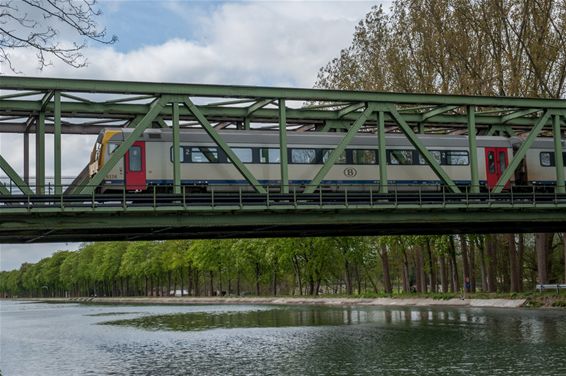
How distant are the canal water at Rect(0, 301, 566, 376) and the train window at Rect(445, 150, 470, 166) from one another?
9.73 metres

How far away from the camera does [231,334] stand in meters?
47.4

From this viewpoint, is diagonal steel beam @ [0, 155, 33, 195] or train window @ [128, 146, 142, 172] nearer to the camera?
diagonal steel beam @ [0, 155, 33, 195]

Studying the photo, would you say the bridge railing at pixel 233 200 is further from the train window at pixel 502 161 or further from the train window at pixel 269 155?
the train window at pixel 502 161

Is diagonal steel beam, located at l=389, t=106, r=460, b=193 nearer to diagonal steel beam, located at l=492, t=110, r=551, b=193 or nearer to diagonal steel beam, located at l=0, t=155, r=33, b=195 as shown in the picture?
diagonal steel beam, located at l=492, t=110, r=551, b=193

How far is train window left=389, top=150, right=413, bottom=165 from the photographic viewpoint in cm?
4381

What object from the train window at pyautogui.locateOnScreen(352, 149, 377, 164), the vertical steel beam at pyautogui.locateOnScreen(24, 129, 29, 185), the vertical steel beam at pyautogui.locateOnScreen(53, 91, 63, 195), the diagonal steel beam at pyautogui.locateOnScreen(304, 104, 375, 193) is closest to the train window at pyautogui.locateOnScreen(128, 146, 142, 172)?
the vertical steel beam at pyautogui.locateOnScreen(24, 129, 29, 185)

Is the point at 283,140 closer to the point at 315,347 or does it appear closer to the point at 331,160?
the point at 331,160

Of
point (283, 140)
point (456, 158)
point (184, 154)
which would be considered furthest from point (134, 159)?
point (456, 158)

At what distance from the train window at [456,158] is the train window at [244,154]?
12.4 metres

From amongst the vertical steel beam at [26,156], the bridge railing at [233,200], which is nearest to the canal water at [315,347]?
the bridge railing at [233,200]

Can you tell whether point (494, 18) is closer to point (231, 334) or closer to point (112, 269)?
point (231, 334)

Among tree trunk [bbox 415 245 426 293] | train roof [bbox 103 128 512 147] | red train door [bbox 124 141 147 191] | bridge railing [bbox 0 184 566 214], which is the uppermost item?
train roof [bbox 103 128 512 147]

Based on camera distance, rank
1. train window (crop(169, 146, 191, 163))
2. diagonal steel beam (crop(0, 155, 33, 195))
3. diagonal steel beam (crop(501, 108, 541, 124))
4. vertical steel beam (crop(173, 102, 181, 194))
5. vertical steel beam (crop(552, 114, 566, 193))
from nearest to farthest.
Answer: diagonal steel beam (crop(0, 155, 33, 195)), vertical steel beam (crop(173, 102, 181, 194)), train window (crop(169, 146, 191, 163)), vertical steel beam (crop(552, 114, 566, 193)), diagonal steel beam (crop(501, 108, 541, 124))

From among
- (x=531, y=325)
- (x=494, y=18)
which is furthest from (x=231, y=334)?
(x=494, y=18)
